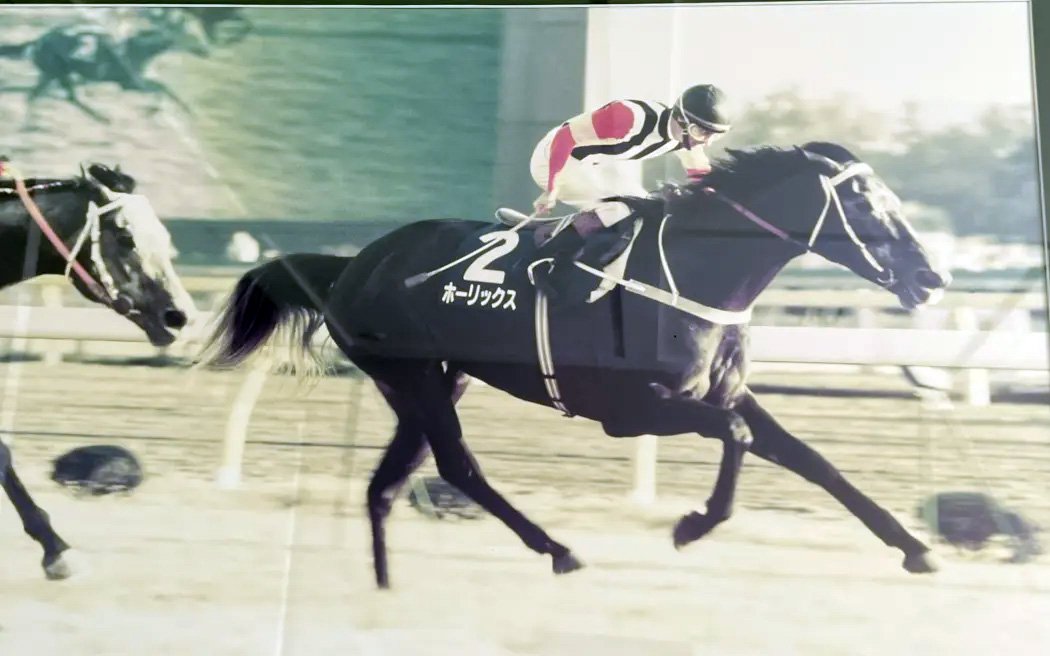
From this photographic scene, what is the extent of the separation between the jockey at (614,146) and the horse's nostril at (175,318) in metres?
0.94

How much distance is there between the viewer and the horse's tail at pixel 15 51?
91.9 inches

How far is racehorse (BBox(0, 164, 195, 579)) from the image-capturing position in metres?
2.15

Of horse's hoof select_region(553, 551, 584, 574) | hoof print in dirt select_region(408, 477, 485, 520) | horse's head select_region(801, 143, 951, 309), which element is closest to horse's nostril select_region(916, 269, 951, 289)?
horse's head select_region(801, 143, 951, 309)

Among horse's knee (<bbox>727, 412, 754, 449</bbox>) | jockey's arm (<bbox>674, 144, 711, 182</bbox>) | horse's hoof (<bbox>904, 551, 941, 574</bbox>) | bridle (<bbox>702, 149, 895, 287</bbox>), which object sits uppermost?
jockey's arm (<bbox>674, 144, 711, 182</bbox>)

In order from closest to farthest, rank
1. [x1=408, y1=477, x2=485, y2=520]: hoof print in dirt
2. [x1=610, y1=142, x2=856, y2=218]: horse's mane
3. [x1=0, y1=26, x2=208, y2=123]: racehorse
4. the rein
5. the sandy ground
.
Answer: the sandy ground
[x1=408, y1=477, x2=485, y2=520]: hoof print in dirt
[x1=610, y1=142, x2=856, y2=218]: horse's mane
the rein
[x1=0, y1=26, x2=208, y2=123]: racehorse

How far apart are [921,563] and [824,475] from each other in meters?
0.28

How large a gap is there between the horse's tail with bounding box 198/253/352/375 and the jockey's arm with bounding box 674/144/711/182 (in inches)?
34.6

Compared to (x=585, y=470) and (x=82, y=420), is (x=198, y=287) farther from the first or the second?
(x=585, y=470)

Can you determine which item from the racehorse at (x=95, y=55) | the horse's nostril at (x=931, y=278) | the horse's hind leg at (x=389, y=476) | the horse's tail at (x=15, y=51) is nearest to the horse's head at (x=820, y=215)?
the horse's nostril at (x=931, y=278)

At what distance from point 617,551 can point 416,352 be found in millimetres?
668

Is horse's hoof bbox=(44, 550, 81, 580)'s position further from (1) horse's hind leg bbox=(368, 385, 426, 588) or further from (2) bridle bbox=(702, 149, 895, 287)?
(2) bridle bbox=(702, 149, 895, 287)

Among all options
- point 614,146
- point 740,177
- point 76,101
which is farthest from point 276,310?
point 740,177

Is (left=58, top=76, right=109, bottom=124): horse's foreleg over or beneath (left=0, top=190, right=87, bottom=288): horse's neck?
over

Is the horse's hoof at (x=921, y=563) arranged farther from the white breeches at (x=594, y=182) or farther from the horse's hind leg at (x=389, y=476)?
the horse's hind leg at (x=389, y=476)
